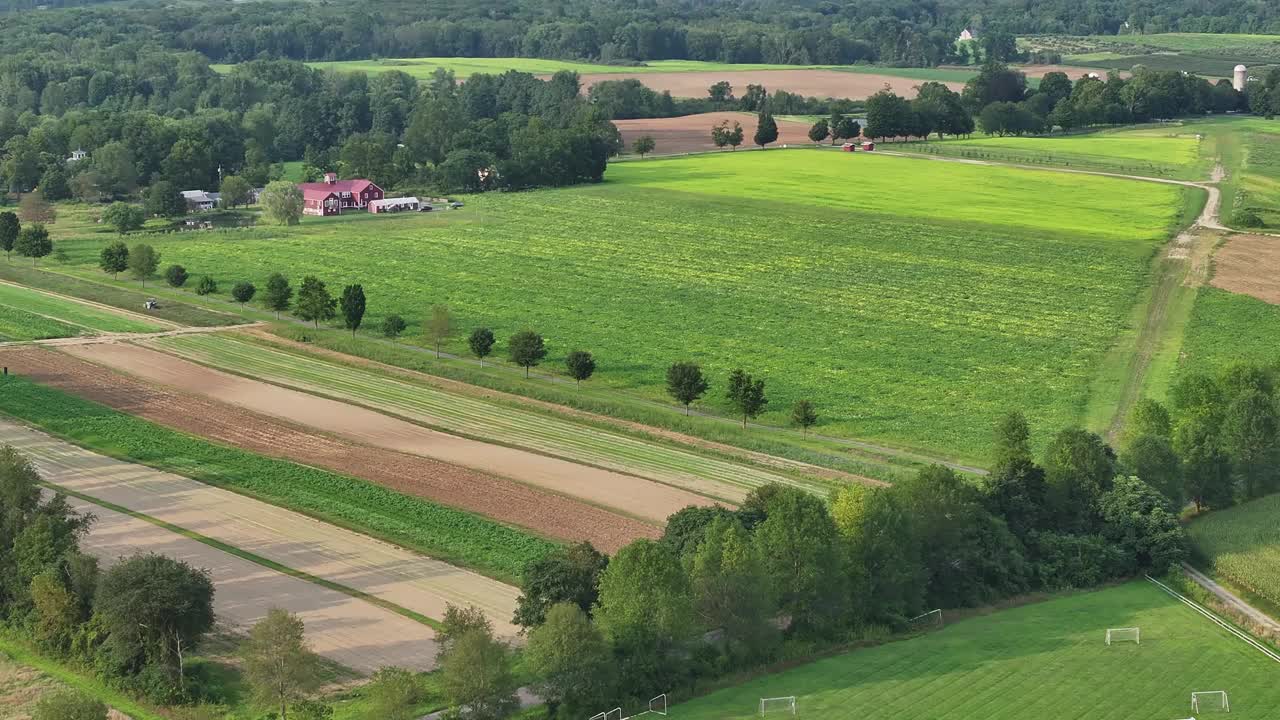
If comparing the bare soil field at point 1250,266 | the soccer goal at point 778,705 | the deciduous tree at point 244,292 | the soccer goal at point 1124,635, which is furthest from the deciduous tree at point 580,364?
the bare soil field at point 1250,266

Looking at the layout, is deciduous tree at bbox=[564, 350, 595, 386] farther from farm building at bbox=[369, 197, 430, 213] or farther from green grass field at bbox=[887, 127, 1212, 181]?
green grass field at bbox=[887, 127, 1212, 181]

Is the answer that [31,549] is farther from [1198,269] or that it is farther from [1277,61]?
[1277,61]

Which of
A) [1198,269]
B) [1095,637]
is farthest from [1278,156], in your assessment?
[1095,637]

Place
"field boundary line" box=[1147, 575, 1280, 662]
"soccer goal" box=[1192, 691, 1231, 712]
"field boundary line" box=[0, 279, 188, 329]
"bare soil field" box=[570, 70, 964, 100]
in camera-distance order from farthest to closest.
Result: "bare soil field" box=[570, 70, 964, 100] → "field boundary line" box=[0, 279, 188, 329] → "field boundary line" box=[1147, 575, 1280, 662] → "soccer goal" box=[1192, 691, 1231, 712]

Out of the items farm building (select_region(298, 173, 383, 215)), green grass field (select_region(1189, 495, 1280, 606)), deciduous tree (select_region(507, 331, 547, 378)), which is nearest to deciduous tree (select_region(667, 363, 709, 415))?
deciduous tree (select_region(507, 331, 547, 378))

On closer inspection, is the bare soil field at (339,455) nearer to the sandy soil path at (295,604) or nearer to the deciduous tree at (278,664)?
the sandy soil path at (295,604)

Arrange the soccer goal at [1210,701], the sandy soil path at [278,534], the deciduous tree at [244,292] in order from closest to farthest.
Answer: the soccer goal at [1210,701] < the sandy soil path at [278,534] < the deciduous tree at [244,292]
